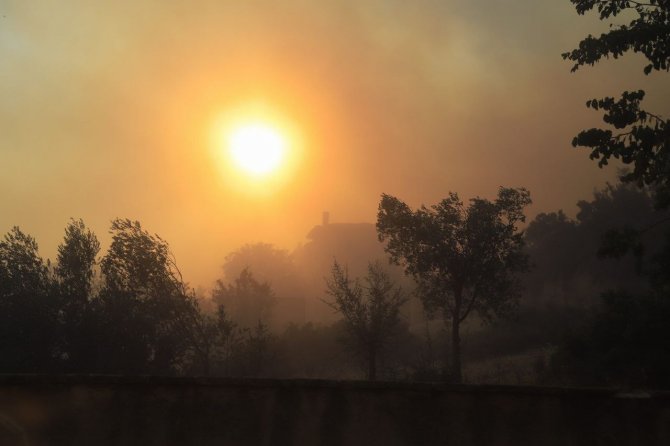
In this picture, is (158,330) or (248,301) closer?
(158,330)

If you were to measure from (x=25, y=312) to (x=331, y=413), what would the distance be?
28570 millimetres

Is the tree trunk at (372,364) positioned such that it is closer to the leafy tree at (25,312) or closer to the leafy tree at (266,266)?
the leafy tree at (25,312)

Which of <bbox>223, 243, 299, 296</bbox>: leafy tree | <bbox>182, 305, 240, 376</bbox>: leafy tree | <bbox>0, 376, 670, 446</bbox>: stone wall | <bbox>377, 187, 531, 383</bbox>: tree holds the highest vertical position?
<bbox>223, 243, 299, 296</bbox>: leafy tree

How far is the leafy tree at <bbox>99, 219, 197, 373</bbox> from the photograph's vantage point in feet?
103

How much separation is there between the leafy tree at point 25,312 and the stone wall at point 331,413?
82.3 feet

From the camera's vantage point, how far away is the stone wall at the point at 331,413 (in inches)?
292

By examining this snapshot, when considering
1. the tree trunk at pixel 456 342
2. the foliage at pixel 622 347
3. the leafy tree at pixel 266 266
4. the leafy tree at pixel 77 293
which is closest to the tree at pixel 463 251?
the tree trunk at pixel 456 342

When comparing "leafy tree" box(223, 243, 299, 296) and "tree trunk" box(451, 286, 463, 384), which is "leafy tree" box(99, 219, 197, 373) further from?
"leafy tree" box(223, 243, 299, 296)

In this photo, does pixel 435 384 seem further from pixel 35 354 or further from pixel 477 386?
pixel 35 354

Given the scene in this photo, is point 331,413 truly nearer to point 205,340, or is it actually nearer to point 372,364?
point 372,364

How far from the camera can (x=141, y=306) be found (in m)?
32.5

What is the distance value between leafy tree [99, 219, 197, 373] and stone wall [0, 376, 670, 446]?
2562cm

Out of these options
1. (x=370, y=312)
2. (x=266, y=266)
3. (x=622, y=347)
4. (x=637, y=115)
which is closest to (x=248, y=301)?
(x=370, y=312)

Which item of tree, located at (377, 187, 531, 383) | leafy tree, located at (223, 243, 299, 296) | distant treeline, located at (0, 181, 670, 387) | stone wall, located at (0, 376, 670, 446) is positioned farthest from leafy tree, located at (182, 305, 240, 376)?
leafy tree, located at (223, 243, 299, 296)
